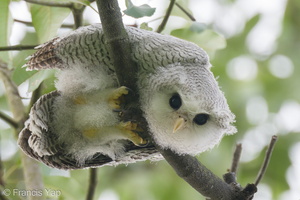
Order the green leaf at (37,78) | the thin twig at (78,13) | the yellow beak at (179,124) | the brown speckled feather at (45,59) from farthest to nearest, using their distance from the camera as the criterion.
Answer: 1. the thin twig at (78,13)
2. the green leaf at (37,78)
3. the brown speckled feather at (45,59)
4. the yellow beak at (179,124)

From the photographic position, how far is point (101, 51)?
2.50 meters

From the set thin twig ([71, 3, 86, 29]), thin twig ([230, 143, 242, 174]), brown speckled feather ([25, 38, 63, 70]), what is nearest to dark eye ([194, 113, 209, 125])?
thin twig ([230, 143, 242, 174])

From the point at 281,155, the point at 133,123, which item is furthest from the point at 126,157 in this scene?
the point at 281,155

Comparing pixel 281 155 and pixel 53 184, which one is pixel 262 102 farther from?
pixel 53 184

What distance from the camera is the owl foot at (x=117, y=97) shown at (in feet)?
7.59

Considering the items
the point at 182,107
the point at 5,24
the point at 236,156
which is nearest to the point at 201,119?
the point at 182,107

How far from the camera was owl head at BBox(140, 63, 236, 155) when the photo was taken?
7.57 feet

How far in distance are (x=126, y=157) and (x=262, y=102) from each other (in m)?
2.59

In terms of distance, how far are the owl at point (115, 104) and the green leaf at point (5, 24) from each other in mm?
231

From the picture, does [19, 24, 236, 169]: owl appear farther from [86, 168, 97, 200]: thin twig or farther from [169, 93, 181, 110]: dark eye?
[86, 168, 97, 200]: thin twig

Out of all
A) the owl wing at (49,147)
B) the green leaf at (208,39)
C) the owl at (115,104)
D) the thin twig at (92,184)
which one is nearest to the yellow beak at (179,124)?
the owl at (115,104)

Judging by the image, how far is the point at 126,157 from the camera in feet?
9.20

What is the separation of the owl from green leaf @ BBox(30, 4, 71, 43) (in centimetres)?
20

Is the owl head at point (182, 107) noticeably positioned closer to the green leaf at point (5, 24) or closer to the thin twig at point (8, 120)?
the green leaf at point (5, 24)
